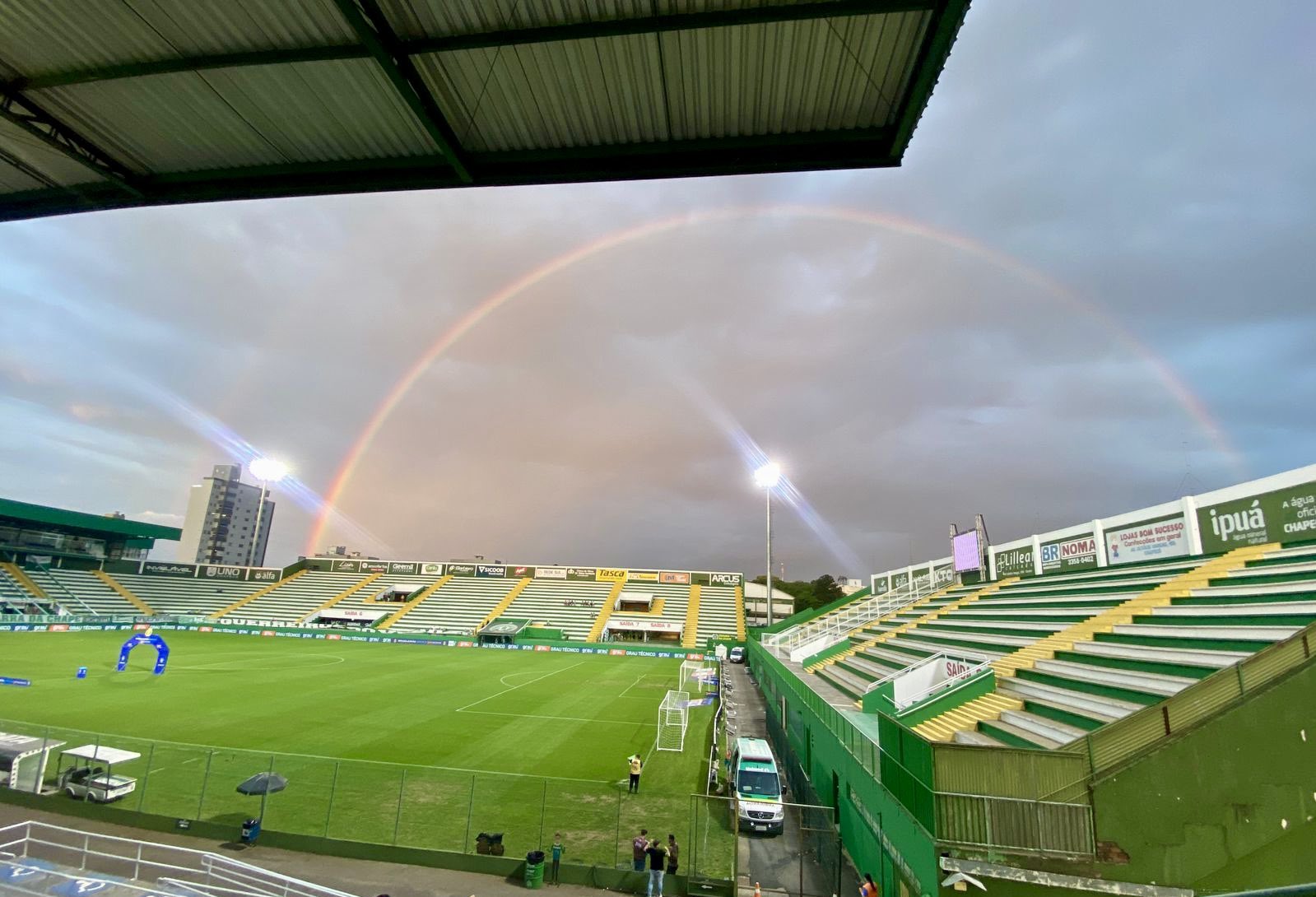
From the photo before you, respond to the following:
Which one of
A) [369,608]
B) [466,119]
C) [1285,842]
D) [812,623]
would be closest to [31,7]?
[466,119]

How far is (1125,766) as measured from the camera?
9117 mm

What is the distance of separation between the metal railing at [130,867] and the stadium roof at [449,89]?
8331mm

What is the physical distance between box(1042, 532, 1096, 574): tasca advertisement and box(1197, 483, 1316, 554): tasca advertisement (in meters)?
5.23

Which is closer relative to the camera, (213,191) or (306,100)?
(306,100)

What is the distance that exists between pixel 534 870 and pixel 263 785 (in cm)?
598

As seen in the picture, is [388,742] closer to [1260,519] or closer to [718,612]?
[1260,519]

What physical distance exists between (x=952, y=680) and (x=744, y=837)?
657 cm

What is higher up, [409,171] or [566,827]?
[409,171]

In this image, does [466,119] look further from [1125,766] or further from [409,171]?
[1125,766]

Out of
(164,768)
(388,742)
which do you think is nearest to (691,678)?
(388,742)

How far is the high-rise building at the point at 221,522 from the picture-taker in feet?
561

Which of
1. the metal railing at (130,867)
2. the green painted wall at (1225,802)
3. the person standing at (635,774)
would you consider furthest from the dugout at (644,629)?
the green painted wall at (1225,802)

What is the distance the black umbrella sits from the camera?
13.3 m

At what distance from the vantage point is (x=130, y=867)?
12.1 m
